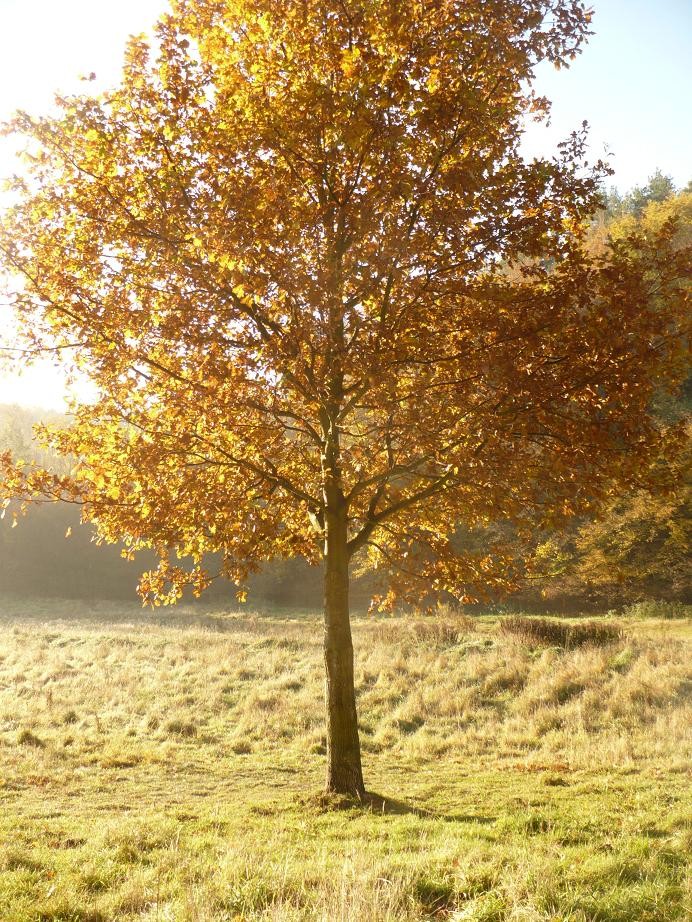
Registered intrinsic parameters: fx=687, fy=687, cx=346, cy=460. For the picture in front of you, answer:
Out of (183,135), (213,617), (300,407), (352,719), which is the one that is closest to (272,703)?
(352,719)

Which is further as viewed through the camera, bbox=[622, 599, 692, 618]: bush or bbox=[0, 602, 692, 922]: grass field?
bbox=[622, 599, 692, 618]: bush

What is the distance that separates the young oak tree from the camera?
7.55m

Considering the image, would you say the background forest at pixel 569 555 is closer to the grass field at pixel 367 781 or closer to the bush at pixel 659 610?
the bush at pixel 659 610

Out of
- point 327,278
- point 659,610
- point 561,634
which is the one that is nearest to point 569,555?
point 659,610

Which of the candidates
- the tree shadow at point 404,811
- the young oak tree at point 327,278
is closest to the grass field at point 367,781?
the tree shadow at point 404,811

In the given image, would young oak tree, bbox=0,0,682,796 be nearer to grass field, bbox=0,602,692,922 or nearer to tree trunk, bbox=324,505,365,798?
tree trunk, bbox=324,505,365,798

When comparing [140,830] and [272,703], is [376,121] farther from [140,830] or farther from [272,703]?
[272,703]

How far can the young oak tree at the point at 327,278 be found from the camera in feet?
24.8

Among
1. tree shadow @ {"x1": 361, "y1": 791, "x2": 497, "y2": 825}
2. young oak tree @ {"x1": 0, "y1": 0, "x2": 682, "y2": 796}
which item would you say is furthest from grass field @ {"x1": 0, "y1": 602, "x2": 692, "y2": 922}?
young oak tree @ {"x1": 0, "y1": 0, "x2": 682, "y2": 796}

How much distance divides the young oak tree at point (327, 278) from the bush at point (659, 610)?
76.7ft

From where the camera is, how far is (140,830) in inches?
268

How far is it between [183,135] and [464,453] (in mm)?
4920

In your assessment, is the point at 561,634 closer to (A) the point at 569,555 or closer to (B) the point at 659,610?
(A) the point at 569,555

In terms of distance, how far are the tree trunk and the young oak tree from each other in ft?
0.17
